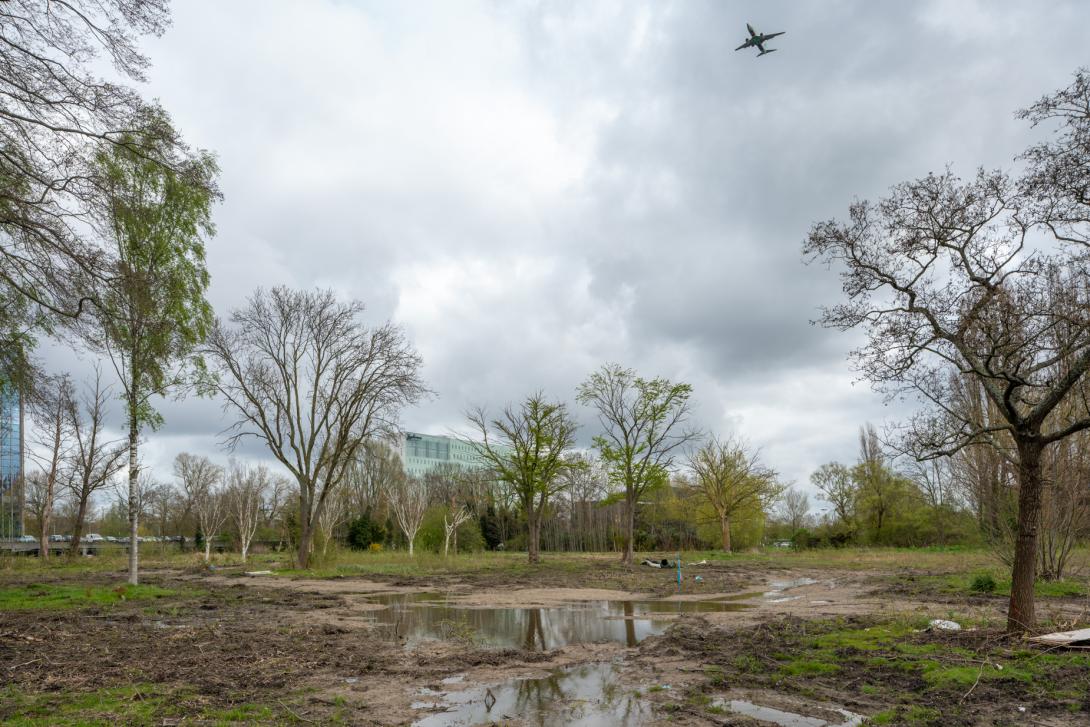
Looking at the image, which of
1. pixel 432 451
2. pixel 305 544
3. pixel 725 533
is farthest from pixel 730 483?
pixel 432 451

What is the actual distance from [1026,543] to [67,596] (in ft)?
67.9

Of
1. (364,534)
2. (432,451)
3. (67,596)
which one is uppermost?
(432,451)

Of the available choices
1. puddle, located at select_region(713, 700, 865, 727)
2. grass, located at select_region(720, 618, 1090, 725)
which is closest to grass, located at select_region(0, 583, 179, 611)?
puddle, located at select_region(713, 700, 865, 727)

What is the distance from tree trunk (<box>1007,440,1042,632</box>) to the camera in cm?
973

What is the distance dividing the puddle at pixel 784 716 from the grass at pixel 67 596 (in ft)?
49.2

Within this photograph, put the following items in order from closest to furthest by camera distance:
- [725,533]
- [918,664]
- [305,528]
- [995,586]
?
[918,664] → [995,586] → [305,528] → [725,533]

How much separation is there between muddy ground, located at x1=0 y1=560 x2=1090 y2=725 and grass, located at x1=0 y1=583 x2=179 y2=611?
1.21 m

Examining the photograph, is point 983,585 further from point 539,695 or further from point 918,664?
point 539,695

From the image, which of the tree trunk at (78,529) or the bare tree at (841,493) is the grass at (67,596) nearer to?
the tree trunk at (78,529)

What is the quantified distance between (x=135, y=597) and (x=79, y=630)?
21.5 ft

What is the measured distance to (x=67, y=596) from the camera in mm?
16422

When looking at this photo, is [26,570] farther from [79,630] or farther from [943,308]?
[943,308]

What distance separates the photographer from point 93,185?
31.7ft

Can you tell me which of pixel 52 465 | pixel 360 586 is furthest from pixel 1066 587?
pixel 52 465
